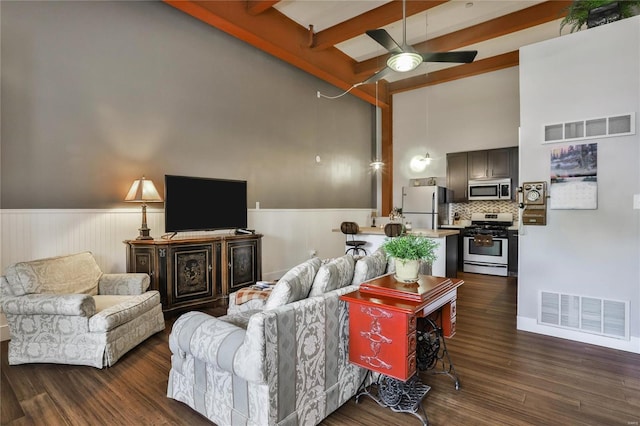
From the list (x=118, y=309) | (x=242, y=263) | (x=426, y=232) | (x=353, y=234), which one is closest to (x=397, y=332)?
(x=118, y=309)

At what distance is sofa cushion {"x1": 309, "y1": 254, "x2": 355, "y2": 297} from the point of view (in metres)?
2.05

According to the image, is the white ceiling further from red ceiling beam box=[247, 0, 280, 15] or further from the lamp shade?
the lamp shade

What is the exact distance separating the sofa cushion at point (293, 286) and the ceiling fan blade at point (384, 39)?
7.51 feet

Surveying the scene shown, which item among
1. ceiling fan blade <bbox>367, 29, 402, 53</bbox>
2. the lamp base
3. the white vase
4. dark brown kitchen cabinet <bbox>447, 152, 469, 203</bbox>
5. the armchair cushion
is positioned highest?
ceiling fan blade <bbox>367, 29, 402, 53</bbox>

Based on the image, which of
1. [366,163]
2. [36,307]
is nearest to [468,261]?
[366,163]

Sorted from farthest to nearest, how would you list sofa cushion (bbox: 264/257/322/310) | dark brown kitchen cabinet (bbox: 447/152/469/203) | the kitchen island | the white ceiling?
1. dark brown kitchen cabinet (bbox: 447/152/469/203)
2. the kitchen island
3. the white ceiling
4. sofa cushion (bbox: 264/257/322/310)

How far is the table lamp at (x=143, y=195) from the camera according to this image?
359 centimetres

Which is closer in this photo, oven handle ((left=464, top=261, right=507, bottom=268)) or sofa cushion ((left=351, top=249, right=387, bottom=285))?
sofa cushion ((left=351, top=249, right=387, bottom=285))

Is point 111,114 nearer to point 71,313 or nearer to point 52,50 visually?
point 52,50

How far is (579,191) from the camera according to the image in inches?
123

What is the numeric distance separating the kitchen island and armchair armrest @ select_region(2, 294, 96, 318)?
12.7 feet

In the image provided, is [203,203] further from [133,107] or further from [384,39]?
[384,39]

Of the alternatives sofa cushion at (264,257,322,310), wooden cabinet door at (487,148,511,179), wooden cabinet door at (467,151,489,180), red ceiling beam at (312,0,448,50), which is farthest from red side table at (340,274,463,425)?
wooden cabinet door at (467,151,489,180)

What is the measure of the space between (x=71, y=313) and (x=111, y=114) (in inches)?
89.7
